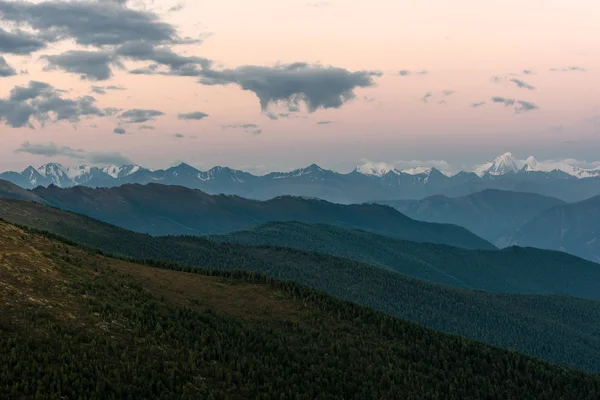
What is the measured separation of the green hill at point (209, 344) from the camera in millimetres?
83562

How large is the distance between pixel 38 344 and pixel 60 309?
17547 millimetres

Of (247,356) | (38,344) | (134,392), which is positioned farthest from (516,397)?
(38,344)

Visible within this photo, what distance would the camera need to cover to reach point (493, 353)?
178375mm

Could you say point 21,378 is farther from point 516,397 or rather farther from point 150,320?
point 516,397

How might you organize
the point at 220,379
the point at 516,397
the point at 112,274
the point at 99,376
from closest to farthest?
1. the point at 99,376
2. the point at 220,379
3. the point at 112,274
4. the point at 516,397

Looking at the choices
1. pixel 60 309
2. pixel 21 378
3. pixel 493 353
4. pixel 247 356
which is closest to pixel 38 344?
pixel 21 378

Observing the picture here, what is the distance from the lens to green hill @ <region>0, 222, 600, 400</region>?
83562 mm

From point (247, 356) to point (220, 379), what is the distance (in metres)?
17.0

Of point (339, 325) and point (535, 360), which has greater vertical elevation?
point (339, 325)

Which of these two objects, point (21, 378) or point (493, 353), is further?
point (493, 353)

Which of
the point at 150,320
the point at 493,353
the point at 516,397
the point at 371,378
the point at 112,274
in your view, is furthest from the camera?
the point at 493,353

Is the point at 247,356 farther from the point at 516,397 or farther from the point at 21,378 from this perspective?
the point at 516,397

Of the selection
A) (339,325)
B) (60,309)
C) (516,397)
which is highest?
(60,309)

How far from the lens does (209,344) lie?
11206 cm
